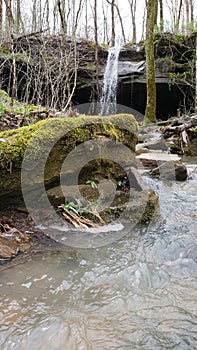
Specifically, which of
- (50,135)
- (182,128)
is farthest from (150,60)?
(50,135)

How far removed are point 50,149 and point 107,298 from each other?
66.9 inches

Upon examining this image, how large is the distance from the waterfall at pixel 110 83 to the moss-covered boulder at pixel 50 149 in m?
10.4

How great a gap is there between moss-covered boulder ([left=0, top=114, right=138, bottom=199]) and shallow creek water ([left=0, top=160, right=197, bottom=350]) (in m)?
0.89

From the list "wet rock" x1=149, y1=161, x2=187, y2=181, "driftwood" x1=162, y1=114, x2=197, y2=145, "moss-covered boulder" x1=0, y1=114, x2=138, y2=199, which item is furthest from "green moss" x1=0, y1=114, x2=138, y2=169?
"driftwood" x1=162, y1=114, x2=197, y2=145

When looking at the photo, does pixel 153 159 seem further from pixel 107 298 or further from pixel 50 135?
pixel 107 298

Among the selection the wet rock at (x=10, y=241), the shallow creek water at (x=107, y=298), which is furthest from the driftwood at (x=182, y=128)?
the wet rock at (x=10, y=241)

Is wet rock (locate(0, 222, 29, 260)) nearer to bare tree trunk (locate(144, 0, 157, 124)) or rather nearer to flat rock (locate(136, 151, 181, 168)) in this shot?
flat rock (locate(136, 151, 181, 168))

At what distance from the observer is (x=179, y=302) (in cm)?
201

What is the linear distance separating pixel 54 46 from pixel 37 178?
9.12m

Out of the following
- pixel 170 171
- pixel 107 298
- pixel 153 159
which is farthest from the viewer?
pixel 153 159

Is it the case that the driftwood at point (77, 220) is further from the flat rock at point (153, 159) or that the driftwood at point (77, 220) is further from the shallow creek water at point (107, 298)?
the flat rock at point (153, 159)

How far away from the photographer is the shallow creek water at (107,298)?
168 centimetres

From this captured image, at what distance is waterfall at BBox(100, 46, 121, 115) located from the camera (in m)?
13.4

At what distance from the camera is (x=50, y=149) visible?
310 cm
